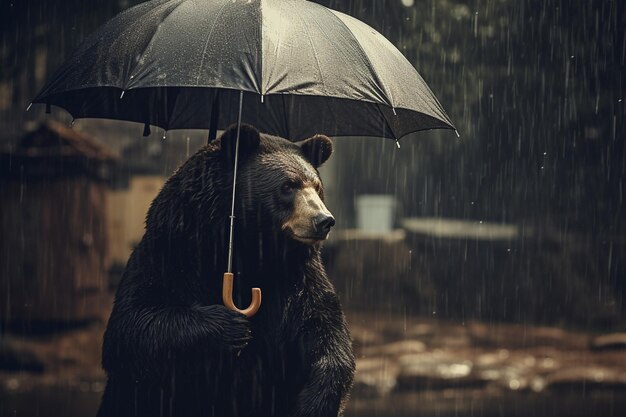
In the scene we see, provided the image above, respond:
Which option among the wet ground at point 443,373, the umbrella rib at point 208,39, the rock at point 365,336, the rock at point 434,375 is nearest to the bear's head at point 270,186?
the umbrella rib at point 208,39

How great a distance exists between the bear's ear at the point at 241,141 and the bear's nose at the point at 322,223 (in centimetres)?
55

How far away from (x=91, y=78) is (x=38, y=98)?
0.42 metres

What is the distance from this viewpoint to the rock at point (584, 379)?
9288 millimetres

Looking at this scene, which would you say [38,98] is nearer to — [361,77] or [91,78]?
[91,78]

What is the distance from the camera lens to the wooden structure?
10344mm

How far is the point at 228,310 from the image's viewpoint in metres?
3.54

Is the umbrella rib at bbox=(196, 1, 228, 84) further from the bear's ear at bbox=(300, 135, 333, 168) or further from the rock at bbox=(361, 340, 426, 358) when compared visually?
the rock at bbox=(361, 340, 426, 358)

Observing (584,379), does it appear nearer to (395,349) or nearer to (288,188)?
(395,349)

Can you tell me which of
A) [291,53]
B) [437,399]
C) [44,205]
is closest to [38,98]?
[291,53]

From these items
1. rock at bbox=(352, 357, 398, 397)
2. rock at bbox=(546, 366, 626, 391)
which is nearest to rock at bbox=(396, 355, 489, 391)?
rock at bbox=(352, 357, 398, 397)

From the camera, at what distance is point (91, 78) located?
11.7 feet

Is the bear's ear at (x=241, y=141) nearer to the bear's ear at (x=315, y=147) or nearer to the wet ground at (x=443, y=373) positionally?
the bear's ear at (x=315, y=147)

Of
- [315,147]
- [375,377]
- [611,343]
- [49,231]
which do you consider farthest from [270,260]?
[611,343]

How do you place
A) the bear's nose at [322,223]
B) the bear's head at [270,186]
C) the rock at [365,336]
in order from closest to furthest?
the bear's nose at [322,223]
the bear's head at [270,186]
the rock at [365,336]
